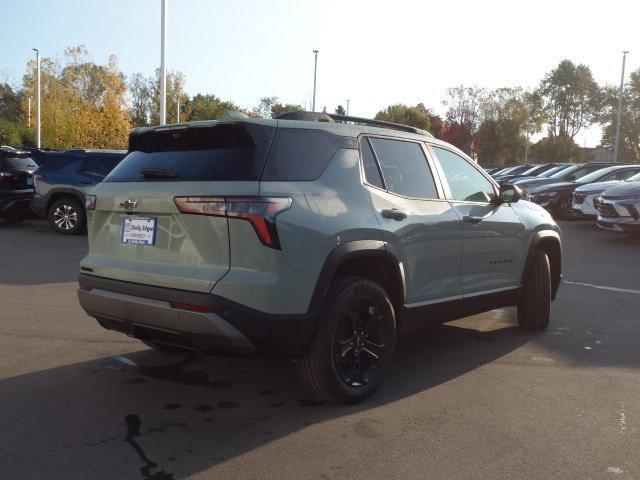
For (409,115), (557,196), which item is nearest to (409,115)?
(409,115)

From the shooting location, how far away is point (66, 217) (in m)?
13.0

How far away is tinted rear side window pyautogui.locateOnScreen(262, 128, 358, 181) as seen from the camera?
3.62 metres

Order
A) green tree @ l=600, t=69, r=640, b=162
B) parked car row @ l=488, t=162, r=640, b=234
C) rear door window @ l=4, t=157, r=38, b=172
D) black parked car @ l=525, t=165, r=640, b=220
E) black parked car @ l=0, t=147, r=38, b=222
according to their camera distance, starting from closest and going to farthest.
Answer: parked car row @ l=488, t=162, r=640, b=234
black parked car @ l=0, t=147, r=38, b=222
rear door window @ l=4, t=157, r=38, b=172
black parked car @ l=525, t=165, r=640, b=220
green tree @ l=600, t=69, r=640, b=162

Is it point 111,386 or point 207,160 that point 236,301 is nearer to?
point 207,160

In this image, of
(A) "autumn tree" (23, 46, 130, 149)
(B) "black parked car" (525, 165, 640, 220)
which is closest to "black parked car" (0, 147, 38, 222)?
(B) "black parked car" (525, 165, 640, 220)

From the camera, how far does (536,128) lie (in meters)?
65.0

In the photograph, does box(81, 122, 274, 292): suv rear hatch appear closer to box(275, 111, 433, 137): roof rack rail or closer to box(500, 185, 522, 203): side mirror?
box(275, 111, 433, 137): roof rack rail

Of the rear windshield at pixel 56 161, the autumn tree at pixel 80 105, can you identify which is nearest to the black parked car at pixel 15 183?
the rear windshield at pixel 56 161

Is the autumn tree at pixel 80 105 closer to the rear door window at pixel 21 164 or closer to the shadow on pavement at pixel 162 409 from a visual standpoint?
the rear door window at pixel 21 164

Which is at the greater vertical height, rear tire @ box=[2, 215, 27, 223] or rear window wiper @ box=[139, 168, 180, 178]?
rear window wiper @ box=[139, 168, 180, 178]

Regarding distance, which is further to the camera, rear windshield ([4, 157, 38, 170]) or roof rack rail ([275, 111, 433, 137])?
rear windshield ([4, 157, 38, 170])

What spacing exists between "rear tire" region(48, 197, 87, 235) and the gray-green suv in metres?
9.33

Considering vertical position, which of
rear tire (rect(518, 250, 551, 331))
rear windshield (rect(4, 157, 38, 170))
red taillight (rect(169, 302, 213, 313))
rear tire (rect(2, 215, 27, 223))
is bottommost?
rear tire (rect(2, 215, 27, 223))

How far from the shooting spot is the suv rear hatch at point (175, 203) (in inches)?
138
